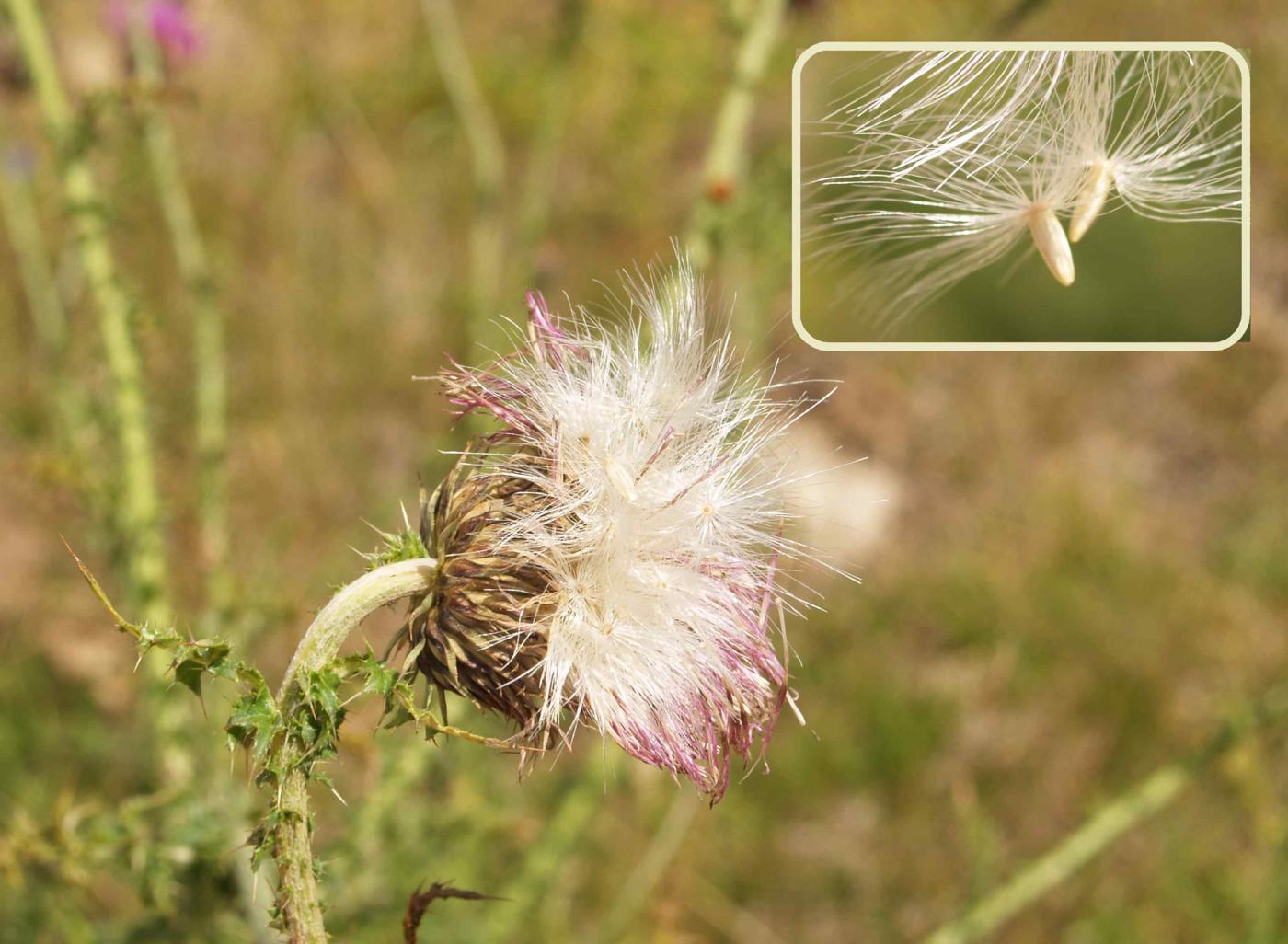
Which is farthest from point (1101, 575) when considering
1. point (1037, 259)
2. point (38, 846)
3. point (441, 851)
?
point (38, 846)

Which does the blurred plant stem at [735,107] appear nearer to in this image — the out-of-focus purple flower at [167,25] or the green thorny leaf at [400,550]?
the green thorny leaf at [400,550]

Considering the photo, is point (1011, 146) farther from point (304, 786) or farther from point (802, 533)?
point (304, 786)

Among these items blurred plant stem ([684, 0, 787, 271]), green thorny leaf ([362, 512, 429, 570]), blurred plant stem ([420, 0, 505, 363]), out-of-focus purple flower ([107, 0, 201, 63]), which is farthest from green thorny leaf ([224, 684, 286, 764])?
out-of-focus purple flower ([107, 0, 201, 63])

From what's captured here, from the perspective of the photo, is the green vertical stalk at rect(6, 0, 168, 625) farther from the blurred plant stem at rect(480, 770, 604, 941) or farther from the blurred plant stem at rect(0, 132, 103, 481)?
the blurred plant stem at rect(480, 770, 604, 941)

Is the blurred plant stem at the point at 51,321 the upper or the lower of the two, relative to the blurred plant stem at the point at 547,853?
upper

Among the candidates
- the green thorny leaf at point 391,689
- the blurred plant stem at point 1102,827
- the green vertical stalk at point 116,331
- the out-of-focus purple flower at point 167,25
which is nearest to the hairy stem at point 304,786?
the green thorny leaf at point 391,689

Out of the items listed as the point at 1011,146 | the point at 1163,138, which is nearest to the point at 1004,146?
the point at 1011,146

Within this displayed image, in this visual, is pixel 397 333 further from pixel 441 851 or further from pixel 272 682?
pixel 441 851
